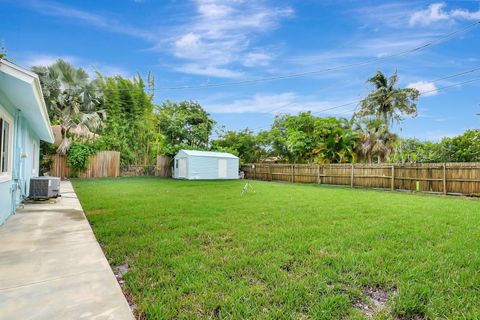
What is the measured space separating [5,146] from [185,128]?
18.1m

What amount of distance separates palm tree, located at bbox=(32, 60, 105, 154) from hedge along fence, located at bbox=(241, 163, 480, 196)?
13.3 meters

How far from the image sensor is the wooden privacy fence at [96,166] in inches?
657

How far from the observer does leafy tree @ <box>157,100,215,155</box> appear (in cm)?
2241

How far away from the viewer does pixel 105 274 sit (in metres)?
2.68

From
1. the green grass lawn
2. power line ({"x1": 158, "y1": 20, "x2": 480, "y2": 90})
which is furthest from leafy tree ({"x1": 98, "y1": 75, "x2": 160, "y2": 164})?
the green grass lawn

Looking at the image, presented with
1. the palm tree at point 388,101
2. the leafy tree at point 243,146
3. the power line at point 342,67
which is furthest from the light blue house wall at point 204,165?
the palm tree at point 388,101

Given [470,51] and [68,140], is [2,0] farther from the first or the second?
[470,51]

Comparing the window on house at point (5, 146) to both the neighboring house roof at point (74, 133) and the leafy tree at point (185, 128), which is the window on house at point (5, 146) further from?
the leafy tree at point (185, 128)

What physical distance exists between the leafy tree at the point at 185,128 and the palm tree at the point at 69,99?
4.83 metres

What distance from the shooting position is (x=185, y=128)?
23.3m

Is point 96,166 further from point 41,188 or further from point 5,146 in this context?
point 5,146

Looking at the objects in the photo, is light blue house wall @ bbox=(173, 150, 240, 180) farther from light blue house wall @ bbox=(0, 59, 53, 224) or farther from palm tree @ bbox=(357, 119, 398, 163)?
light blue house wall @ bbox=(0, 59, 53, 224)

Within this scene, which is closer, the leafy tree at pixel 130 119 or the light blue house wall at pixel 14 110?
the light blue house wall at pixel 14 110

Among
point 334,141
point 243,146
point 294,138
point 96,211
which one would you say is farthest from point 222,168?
point 96,211
